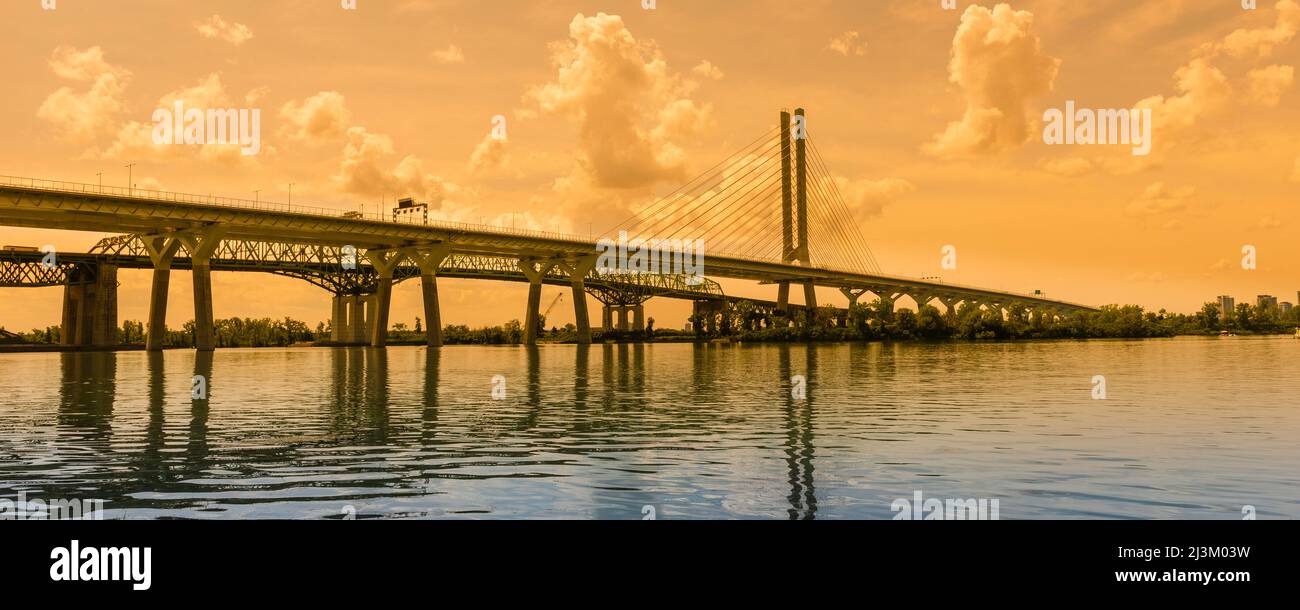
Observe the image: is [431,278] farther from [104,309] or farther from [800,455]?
[800,455]

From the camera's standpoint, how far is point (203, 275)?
372 ft

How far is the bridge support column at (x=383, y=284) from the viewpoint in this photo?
145875 mm

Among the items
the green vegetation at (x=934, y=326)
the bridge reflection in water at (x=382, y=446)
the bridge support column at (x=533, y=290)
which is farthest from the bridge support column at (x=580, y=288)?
the bridge reflection in water at (x=382, y=446)

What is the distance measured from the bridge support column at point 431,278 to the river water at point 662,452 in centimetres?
10207

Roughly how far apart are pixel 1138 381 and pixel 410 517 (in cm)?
4654

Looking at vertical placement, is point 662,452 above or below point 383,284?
below

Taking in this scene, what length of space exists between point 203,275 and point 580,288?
2690 inches

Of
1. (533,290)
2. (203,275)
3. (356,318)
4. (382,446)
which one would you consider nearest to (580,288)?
(533,290)

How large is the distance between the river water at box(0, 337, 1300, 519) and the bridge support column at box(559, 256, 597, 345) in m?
120

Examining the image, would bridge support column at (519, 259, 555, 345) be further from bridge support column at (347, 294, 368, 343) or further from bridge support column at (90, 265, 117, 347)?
bridge support column at (90, 265, 117, 347)

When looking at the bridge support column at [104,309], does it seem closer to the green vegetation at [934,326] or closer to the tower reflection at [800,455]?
the green vegetation at [934,326]

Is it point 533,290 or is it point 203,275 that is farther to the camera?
point 533,290
